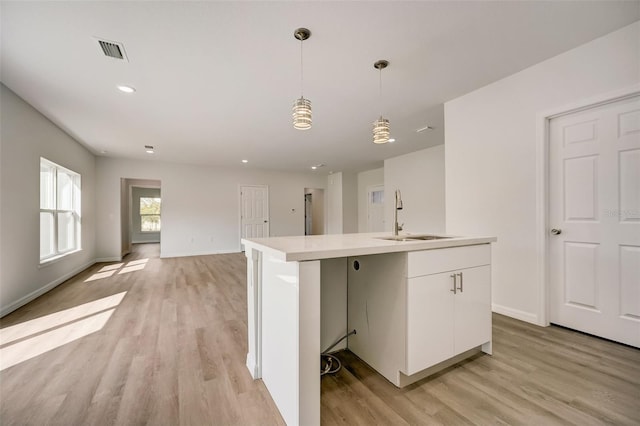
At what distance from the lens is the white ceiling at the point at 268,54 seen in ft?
5.99

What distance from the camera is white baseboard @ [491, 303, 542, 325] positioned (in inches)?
100

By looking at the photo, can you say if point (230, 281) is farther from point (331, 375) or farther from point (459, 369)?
point (459, 369)

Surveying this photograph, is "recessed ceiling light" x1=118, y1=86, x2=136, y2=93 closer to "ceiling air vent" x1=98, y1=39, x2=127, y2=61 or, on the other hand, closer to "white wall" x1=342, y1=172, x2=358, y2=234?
"ceiling air vent" x1=98, y1=39, x2=127, y2=61

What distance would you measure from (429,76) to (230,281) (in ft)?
13.3

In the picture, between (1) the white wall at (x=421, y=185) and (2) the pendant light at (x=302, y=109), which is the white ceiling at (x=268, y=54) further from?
(1) the white wall at (x=421, y=185)

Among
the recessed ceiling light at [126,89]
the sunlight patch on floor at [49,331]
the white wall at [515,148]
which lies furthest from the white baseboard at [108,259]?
the white wall at [515,148]

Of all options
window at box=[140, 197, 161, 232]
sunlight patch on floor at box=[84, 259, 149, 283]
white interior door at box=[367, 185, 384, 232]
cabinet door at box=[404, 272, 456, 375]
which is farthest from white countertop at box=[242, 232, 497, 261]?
window at box=[140, 197, 161, 232]

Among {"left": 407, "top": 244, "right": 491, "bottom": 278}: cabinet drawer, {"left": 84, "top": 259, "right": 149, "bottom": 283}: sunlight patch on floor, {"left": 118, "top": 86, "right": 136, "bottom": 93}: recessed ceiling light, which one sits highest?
{"left": 118, "top": 86, "right": 136, "bottom": 93}: recessed ceiling light

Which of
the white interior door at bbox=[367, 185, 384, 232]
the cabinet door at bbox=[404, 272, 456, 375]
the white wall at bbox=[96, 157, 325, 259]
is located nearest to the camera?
the cabinet door at bbox=[404, 272, 456, 375]

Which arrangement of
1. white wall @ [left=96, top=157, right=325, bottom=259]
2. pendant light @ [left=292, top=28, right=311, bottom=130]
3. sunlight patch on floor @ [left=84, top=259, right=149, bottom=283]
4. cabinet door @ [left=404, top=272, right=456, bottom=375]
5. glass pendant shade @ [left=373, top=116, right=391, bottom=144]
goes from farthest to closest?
white wall @ [left=96, top=157, right=325, bottom=259], sunlight patch on floor @ [left=84, top=259, right=149, bottom=283], glass pendant shade @ [left=373, top=116, right=391, bottom=144], pendant light @ [left=292, top=28, right=311, bottom=130], cabinet door @ [left=404, top=272, right=456, bottom=375]

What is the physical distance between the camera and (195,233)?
726 centimetres

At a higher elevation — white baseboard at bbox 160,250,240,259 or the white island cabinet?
the white island cabinet

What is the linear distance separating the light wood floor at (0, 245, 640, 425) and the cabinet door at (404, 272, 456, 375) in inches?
7.5

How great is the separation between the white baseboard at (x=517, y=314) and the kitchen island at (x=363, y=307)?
0.94 meters
